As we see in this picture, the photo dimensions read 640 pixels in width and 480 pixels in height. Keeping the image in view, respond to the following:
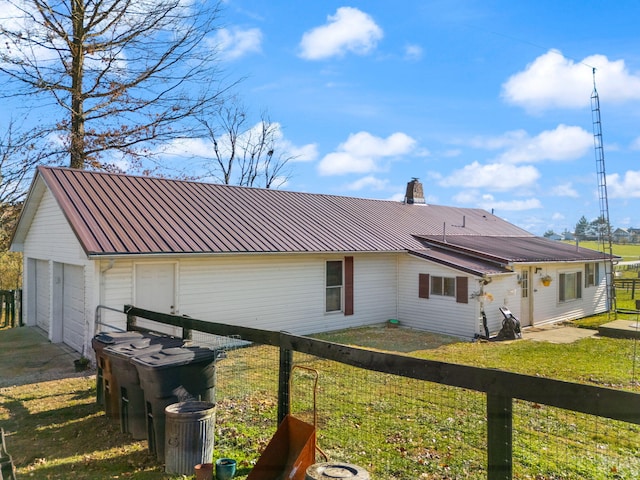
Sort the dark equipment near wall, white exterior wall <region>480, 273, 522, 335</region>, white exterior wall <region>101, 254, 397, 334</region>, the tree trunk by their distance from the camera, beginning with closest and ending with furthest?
white exterior wall <region>101, 254, 397, 334</region>, the dark equipment near wall, white exterior wall <region>480, 273, 522, 335</region>, the tree trunk

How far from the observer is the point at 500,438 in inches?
130

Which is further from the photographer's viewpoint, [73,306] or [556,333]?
[556,333]

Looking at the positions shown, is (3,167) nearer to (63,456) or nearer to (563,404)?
(63,456)

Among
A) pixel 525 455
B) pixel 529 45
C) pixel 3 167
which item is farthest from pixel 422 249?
pixel 3 167

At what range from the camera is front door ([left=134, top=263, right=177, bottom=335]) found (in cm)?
1088

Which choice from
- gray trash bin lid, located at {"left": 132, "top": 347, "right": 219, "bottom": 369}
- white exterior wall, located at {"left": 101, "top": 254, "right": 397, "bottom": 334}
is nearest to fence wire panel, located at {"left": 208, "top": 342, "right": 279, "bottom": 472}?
gray trash bin lid, located at {"left": 132, "top": 347, "right": 219, "bottom": 369}

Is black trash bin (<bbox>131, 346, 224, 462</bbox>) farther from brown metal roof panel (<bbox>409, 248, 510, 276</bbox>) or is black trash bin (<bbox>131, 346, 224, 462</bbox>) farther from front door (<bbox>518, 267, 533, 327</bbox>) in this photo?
front door (<bbox>518, 267, 533, 327</bbox>)

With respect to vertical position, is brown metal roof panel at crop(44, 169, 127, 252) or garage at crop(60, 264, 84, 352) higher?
brown metal roof panel at crop(44, 169, 127, 252)

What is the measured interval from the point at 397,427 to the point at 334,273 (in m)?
8.96

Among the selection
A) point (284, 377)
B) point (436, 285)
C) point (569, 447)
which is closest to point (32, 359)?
point (284, 377)

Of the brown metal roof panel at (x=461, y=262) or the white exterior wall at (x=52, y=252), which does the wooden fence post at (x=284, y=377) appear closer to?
the white exterior wall at (x=52, y=252)

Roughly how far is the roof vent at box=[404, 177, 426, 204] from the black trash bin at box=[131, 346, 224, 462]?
2129 centimetres

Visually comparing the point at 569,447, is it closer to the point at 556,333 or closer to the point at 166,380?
the point at 166,380

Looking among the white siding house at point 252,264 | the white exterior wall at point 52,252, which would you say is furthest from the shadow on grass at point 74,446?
the white exterior wall at point 52,252
